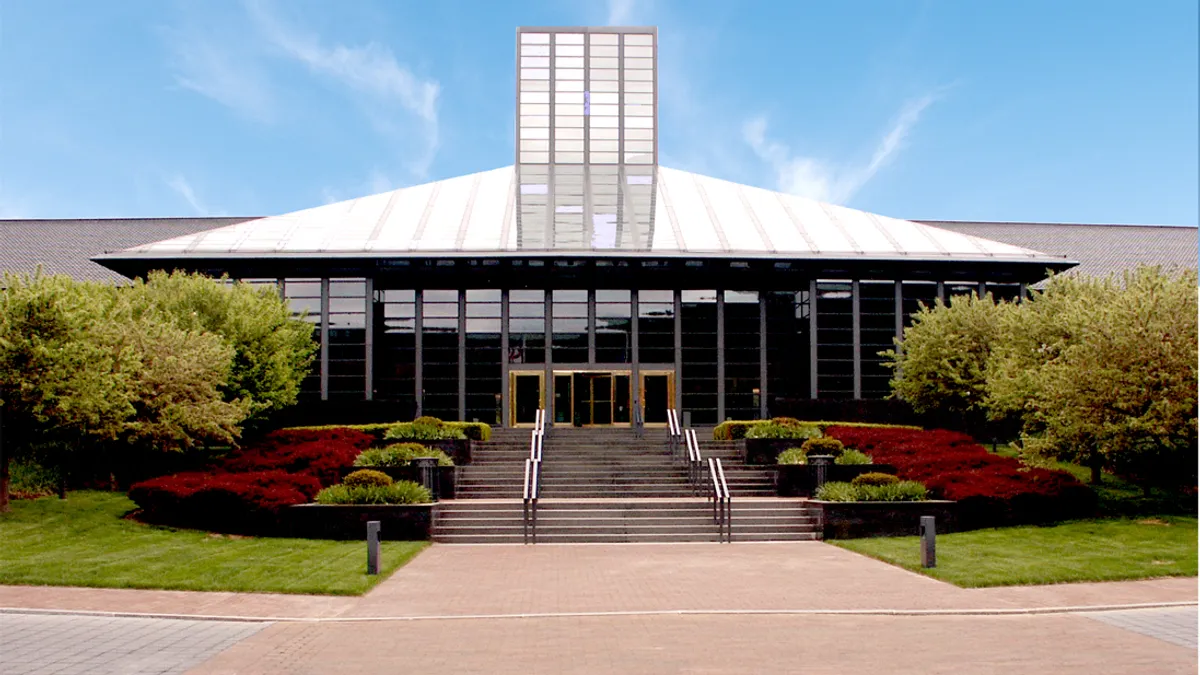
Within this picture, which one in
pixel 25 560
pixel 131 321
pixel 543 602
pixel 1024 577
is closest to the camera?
pixel 543 602

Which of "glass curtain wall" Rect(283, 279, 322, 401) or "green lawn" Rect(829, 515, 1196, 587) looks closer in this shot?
"green lawn" Rect(829, 515, 1196, 587)

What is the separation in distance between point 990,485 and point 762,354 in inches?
708

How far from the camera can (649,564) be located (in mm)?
16562

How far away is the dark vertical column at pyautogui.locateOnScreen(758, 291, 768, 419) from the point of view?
3797 cm

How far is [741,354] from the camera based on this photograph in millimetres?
38188

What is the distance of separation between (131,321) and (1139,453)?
949 inches

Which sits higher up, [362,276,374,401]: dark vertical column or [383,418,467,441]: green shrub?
[362,276,374,401]: dark vertical column

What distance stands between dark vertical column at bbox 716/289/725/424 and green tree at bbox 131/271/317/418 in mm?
16285

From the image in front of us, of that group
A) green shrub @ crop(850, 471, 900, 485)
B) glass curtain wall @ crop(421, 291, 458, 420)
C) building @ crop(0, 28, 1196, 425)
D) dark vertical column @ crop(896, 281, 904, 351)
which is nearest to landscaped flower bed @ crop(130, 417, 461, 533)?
green shrub @ crop(850, 471, 900, 485)

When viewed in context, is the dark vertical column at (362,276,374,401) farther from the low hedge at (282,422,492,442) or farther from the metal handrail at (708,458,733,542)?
the metal handrail at (708,458,733,542)

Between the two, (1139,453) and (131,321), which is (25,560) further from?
(1139,453)

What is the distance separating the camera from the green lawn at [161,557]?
45.6 feet

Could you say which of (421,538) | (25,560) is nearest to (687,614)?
(421,538)

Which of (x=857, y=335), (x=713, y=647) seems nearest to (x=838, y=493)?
(x=713, y=647)
